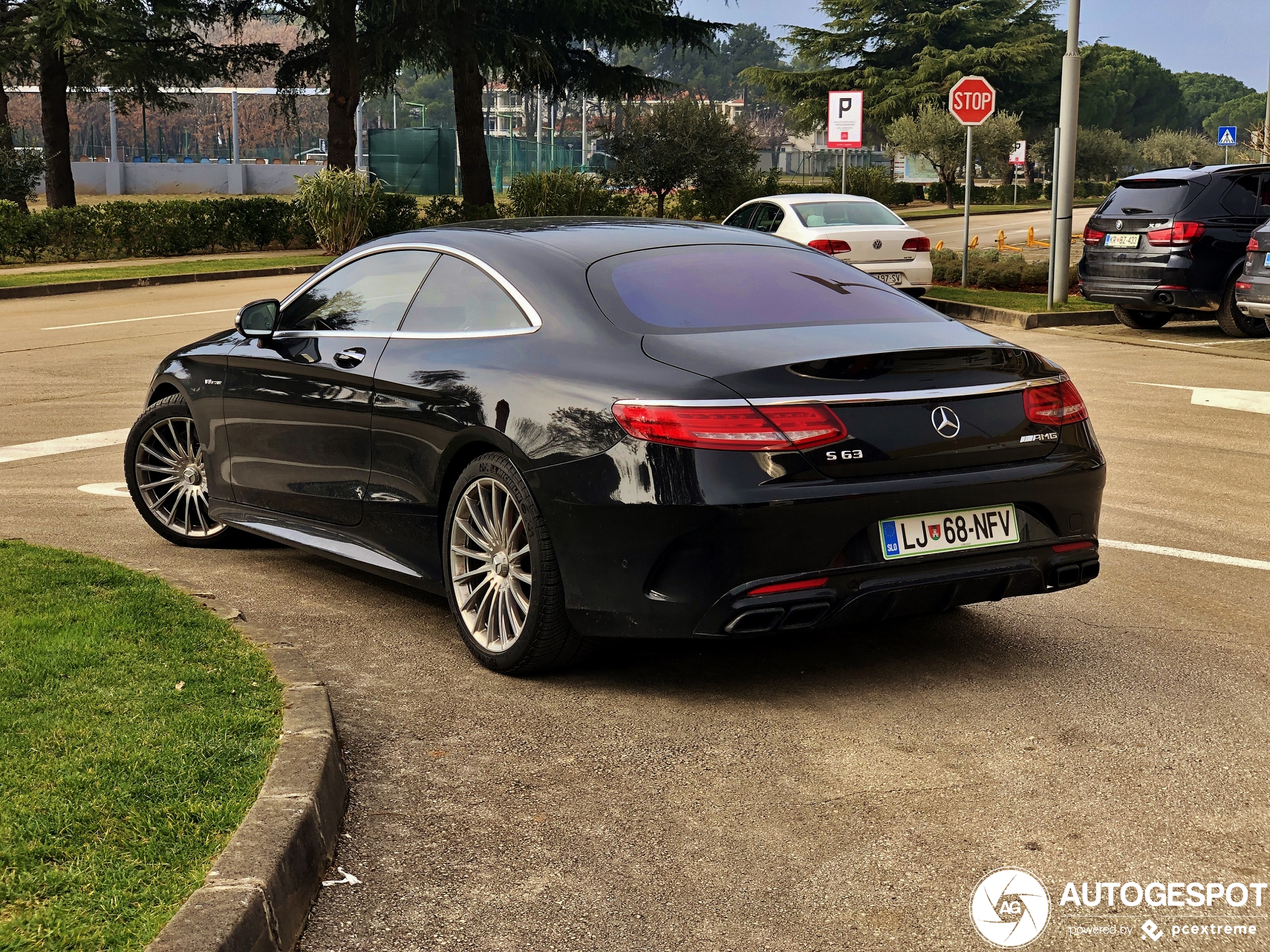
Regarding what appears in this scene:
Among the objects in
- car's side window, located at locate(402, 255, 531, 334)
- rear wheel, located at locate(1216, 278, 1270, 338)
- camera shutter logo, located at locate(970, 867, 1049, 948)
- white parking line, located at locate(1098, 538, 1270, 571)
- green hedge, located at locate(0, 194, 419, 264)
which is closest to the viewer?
camera shutter logo, located at locate(970, 867, 1049, 948)

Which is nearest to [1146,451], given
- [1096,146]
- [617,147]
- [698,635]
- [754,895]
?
[698,635]

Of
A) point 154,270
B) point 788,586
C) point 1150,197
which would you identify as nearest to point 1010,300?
point 1150,197

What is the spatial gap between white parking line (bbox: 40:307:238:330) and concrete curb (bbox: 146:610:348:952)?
48.5 ft

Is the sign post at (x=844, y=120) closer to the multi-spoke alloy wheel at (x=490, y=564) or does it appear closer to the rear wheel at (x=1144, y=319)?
the rear wheel at (x=1144, y=319)

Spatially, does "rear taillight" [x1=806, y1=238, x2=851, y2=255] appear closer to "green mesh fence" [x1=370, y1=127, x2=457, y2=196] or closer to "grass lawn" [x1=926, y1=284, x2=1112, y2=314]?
"grass lawn" [x1=926, y1=284, x2=1112, y2=314]

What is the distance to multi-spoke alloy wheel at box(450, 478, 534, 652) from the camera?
4.96m

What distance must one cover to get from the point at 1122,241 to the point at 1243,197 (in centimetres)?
132

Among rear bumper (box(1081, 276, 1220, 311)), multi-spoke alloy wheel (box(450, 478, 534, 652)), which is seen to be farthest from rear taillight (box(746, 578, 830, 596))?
rear bumper (box(1081, 276, 1220, 311))

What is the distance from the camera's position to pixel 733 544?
438 centimetres

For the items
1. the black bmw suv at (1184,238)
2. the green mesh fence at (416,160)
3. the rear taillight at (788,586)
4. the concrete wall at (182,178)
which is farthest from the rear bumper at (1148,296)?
the concrete wall at (182,178)

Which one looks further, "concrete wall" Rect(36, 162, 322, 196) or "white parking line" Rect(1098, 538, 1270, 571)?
"concrete wall" Rect(36, 162, 322, 196)

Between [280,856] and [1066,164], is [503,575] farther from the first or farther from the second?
[1066,164]

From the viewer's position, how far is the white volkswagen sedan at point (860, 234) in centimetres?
1811

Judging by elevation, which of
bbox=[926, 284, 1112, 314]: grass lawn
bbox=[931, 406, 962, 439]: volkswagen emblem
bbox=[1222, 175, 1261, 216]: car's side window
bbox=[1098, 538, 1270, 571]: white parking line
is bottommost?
bbox=[1098, 538, 1270, 571]: white parking line
